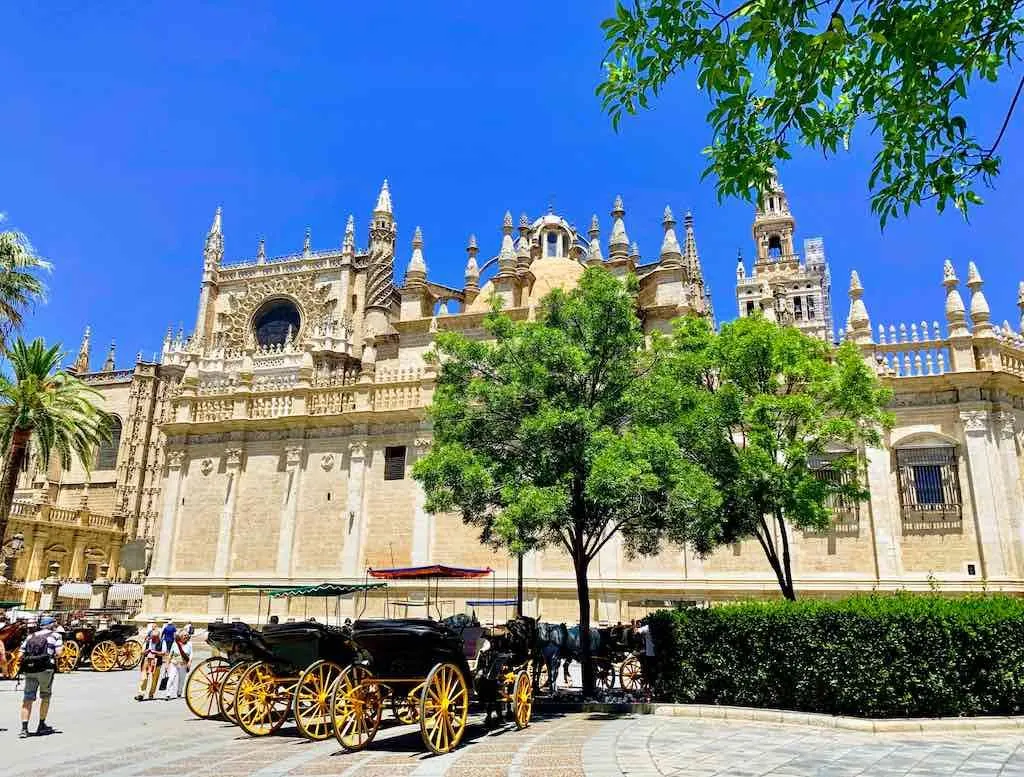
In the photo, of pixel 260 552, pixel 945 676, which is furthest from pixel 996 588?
pixel 260 552

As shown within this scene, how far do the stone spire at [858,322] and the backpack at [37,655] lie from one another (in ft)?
74.9

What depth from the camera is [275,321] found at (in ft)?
210

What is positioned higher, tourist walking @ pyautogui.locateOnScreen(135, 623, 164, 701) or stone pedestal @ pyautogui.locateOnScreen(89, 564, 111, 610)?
stone pedestal @ pyautogui.locateOnScreen(89, 564, 111, 610)

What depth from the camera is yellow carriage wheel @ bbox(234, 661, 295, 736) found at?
11.1 meters

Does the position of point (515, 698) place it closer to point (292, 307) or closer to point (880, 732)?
point (880, 732)

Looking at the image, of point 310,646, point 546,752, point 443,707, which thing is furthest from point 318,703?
point 546,752

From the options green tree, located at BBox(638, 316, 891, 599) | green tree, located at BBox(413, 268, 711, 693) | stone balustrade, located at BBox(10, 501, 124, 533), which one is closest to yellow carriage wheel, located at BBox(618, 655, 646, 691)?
green tree, located at BBox(413, 268, 711, 693)

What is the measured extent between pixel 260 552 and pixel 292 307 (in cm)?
3960

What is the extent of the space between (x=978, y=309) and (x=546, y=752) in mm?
21358

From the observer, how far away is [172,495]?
2905 cm

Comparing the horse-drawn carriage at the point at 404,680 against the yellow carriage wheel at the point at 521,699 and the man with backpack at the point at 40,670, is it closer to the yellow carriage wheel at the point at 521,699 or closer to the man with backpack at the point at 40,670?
the yellow carriage wheel at the point at 521,699

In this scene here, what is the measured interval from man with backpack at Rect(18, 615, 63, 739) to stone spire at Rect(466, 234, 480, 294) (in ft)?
83.3

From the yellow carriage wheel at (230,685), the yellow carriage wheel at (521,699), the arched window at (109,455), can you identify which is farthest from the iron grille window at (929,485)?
the arched window at (109,455)

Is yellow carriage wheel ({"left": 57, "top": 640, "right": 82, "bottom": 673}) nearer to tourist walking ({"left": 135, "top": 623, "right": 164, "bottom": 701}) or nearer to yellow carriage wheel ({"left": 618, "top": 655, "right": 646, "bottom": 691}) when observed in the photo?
tourist walking ({"left": 135, "top": 623, "right": 164, "bottom": 701})
